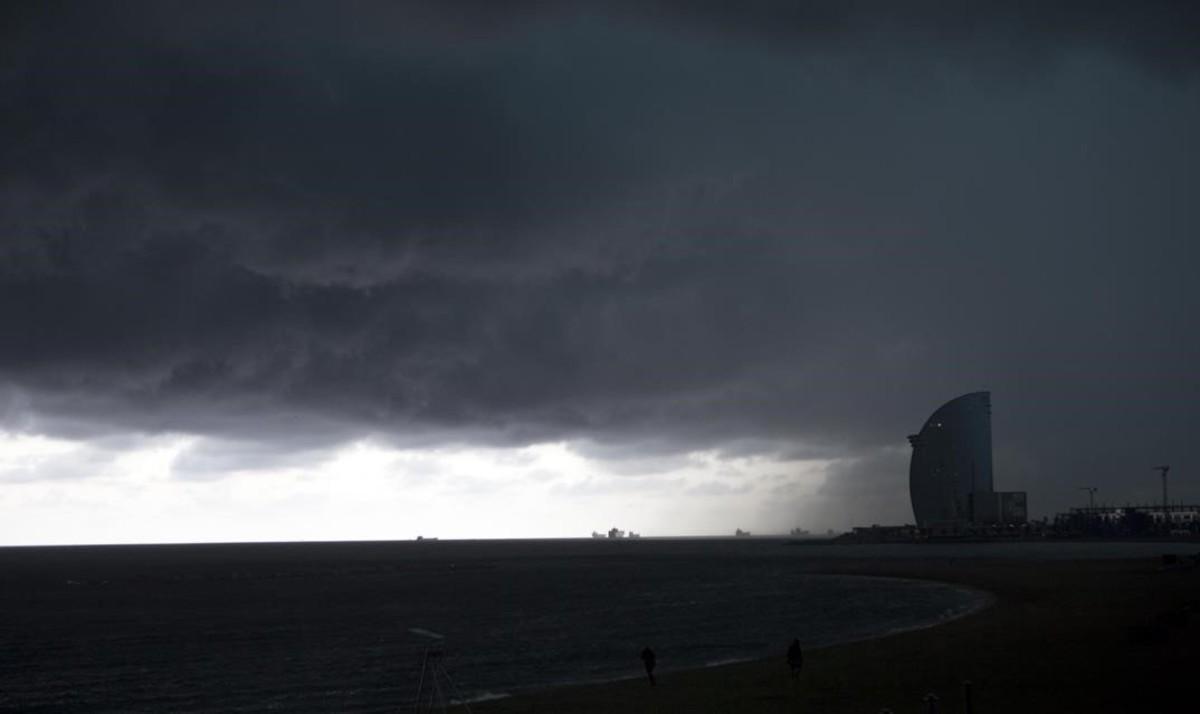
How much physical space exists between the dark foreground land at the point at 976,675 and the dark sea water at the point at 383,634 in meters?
5.69

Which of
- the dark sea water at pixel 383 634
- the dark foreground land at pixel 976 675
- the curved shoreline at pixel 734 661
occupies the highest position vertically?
the dark foreground land at pixel 976 675

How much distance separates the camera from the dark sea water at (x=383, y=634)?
46.2 metres

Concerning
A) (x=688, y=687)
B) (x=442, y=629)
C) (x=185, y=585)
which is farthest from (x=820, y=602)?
(x=185, y=585)

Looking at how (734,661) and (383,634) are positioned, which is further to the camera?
(383,634)

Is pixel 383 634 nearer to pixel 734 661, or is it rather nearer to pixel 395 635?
pixel 395 635

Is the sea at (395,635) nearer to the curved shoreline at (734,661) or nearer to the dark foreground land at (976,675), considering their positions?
the curved shoreline at (734,661)

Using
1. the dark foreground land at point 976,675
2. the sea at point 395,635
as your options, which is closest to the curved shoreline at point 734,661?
the sea at point 395,635

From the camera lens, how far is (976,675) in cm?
3638

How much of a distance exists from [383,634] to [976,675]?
4416cm

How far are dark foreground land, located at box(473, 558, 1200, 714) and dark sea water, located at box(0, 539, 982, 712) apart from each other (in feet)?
18.7

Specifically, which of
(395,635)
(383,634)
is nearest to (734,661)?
(395,635)

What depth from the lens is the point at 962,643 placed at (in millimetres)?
46094

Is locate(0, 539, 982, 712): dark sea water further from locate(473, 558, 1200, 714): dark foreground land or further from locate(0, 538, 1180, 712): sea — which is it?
locate(473, 558, 1200, 714): dark foreground land

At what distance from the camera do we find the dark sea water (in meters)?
46.2
